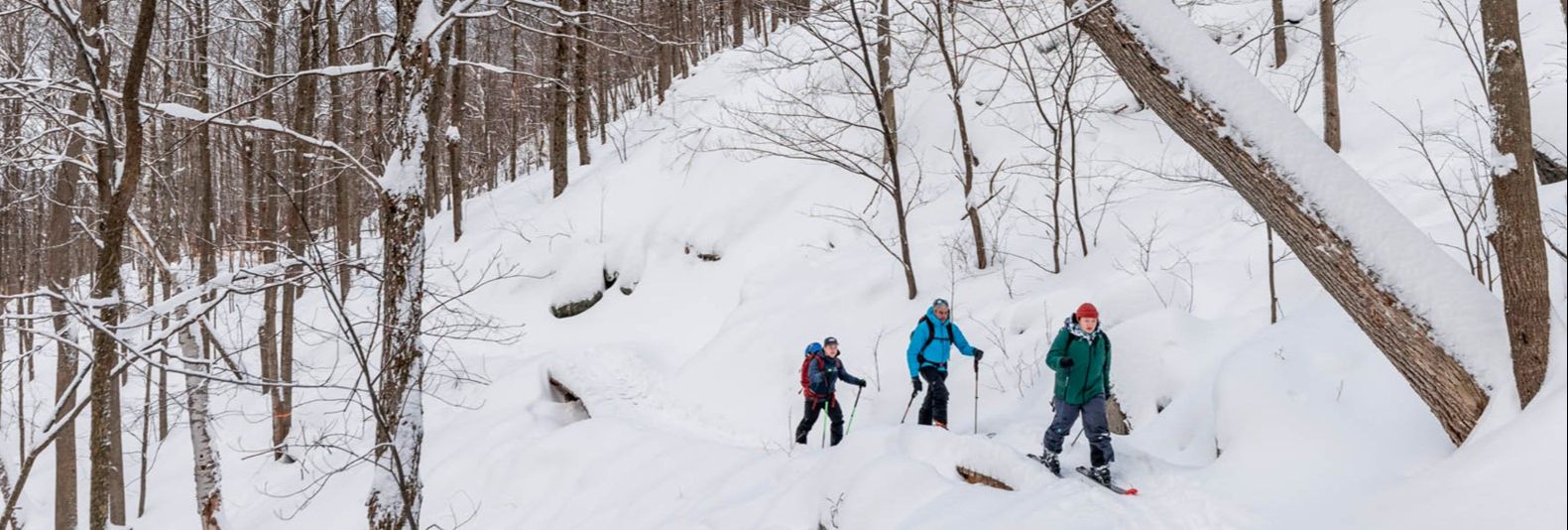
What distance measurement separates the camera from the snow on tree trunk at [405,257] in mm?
5070

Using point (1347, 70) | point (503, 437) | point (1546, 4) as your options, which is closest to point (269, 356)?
point (503, 437)

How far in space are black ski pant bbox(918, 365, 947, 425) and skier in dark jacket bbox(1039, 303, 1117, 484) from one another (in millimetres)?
2030

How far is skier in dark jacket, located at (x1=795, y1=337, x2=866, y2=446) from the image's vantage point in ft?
26.8

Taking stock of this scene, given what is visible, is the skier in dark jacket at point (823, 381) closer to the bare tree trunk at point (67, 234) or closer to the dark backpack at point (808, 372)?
the dark backpack at point (808, 372)

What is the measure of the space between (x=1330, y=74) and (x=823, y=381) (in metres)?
8.88

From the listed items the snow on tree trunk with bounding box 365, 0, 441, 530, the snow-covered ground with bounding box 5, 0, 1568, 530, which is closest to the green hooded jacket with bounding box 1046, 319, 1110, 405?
Result: the snow-covered ground with bounding box 5, 0, 1568, 530

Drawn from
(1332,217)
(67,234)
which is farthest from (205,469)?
(1332,217)

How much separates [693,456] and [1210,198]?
8985mm

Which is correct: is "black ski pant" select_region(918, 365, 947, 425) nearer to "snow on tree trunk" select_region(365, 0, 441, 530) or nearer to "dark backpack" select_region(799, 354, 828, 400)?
"dark backpack" select_region(799, 354, 828, 400)

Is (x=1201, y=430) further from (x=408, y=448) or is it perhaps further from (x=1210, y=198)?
(x=1210, y=198)

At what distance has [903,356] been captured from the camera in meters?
10.4

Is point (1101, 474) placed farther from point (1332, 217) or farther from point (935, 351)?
point (1332, 217)

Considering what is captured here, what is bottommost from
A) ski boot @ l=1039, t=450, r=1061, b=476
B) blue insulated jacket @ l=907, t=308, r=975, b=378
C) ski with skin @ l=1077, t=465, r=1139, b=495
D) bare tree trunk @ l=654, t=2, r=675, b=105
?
ski with skin @ l=1077, t=465, r=1139, b=495

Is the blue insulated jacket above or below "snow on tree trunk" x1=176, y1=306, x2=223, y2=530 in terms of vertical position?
above
